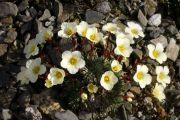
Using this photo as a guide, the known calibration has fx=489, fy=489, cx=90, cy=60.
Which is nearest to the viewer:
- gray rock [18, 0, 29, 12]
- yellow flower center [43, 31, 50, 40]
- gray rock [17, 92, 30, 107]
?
yellow flower center [43, 31, 50, 40]

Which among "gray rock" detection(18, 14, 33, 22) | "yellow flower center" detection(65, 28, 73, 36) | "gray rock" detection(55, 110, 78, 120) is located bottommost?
"gray rock" detection(55, 110, 78, 120)

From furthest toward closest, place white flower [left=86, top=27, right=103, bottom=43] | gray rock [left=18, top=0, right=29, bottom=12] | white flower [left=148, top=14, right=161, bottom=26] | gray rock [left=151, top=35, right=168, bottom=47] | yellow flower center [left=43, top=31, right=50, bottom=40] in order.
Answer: white flower [left=148, top=14, right=161, bottom=26] → gray rock [left=151, top=35, right=168, bottom=47] → gray rock [left=18, top=0, right=29, bottom=12] → yellow flower center [left=43, top=31, right=50, bottom=40] → white flower [left=86, top=27, right=103, bottom=43]

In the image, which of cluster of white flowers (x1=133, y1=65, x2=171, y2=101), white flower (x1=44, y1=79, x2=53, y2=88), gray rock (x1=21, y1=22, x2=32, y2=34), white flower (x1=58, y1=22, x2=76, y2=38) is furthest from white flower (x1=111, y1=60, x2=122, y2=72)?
gray rock (x1=21, y1=22, x2=32, y2=34)

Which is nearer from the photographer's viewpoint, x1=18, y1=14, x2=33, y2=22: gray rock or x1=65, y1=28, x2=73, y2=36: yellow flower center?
x1=65, y1=28, x2=73, y2=36: yellow flower center

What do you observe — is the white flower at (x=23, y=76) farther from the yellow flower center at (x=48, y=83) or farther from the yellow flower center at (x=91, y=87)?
the yellow flower center at (x=91, y=87)

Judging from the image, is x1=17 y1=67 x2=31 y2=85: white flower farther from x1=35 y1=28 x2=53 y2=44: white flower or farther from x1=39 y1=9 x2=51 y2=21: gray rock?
x1=39 y1=9 x2=51 y2=21: gray rock

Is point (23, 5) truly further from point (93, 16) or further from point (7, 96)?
point (7, 96)

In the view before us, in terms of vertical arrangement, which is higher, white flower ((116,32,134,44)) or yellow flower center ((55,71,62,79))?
white flower ((116,32,134,44))
